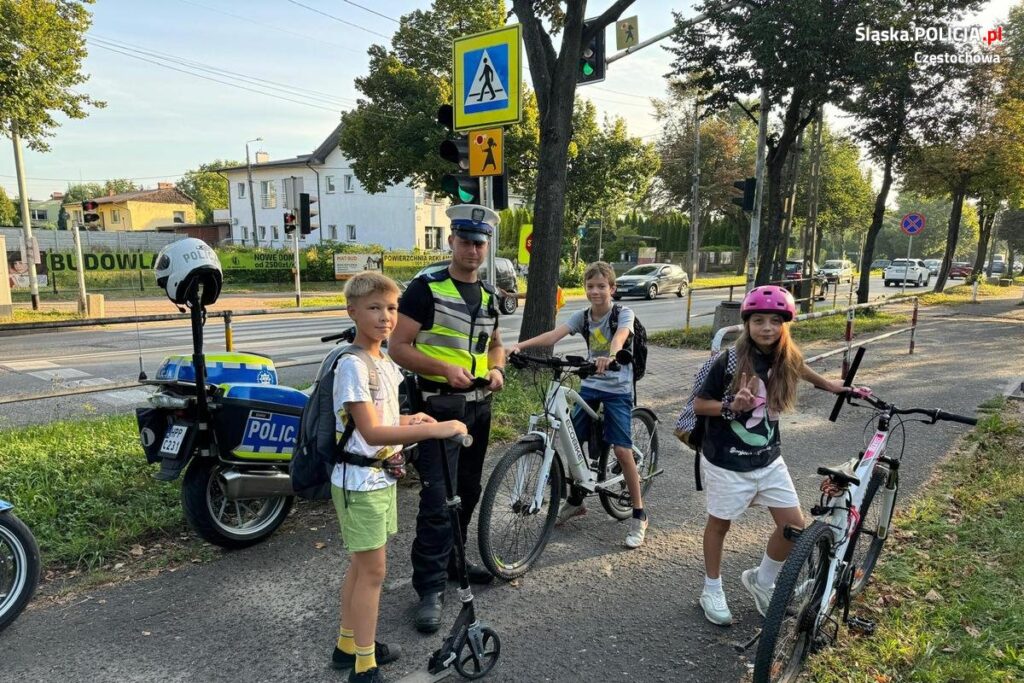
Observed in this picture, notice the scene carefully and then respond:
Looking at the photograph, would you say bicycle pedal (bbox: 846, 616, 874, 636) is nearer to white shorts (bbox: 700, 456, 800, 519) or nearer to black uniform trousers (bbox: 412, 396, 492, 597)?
white shorts (bbox: 700, 456, 800, 519)

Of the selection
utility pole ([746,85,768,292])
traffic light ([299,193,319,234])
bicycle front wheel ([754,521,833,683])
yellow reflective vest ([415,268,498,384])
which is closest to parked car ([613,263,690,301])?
utility pole ([746,85,768,292])

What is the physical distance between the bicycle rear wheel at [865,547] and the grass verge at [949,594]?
0.10 metres

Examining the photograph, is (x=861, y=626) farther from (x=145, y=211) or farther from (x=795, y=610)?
(x=145, y=211)

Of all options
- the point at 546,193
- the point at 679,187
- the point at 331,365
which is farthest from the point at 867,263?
the point at 679,187

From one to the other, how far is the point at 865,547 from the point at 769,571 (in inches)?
46.6

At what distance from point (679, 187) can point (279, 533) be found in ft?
152

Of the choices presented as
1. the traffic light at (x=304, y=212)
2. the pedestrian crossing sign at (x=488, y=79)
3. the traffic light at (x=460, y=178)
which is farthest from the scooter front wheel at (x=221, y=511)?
the traffic light at (x=304, y=212)

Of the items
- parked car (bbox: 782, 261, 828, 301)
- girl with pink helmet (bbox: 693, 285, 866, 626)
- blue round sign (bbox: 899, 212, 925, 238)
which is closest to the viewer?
girl with pink helmet (bbox: 693, 285, 866, 626)

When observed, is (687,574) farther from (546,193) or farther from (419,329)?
(546,193)

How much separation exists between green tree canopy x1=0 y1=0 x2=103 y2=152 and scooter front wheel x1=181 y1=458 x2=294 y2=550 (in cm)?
1408

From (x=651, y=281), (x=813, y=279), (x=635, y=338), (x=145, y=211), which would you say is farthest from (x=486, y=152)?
(x=145, y=211)

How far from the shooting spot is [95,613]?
10.6ft

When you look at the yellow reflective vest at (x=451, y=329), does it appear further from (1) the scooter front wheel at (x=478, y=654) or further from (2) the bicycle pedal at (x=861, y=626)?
(2) the bicycle pedal at (x=861, y=626)

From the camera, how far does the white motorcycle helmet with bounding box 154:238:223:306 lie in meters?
3.76
